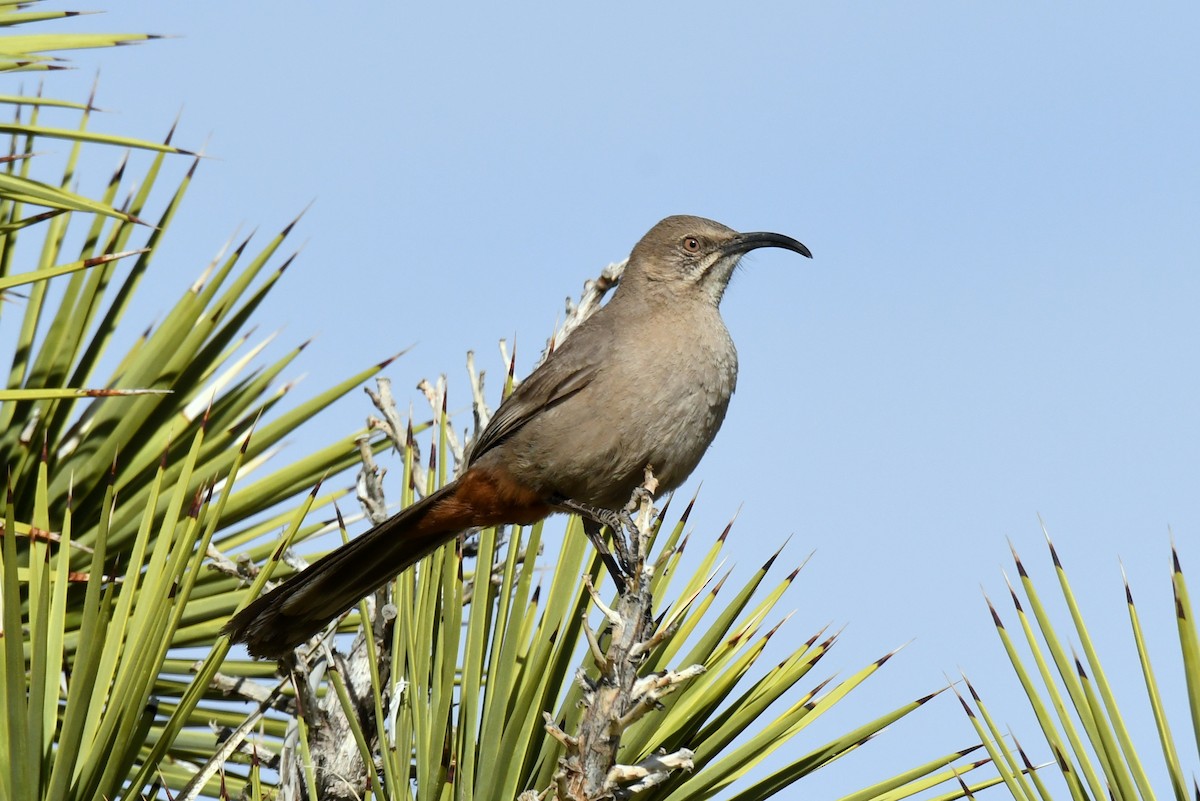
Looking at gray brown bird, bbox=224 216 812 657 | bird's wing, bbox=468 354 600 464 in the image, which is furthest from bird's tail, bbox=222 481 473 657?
bird's wing, bbox=468 354 600 464

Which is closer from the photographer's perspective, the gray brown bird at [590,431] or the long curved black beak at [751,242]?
the gray brown bird at [590,431]

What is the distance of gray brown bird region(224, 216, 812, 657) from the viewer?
3.55 meters

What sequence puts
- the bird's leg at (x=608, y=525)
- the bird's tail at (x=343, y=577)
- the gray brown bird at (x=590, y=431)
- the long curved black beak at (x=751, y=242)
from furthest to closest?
the long curved black beak at (x=751, y=242), the gray brown bird at (x=590, y=431), the bird's leg at (x=608, y=525), the bird's tail at (x=343, y=577)

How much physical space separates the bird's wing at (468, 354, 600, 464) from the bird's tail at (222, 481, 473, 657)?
478 mm

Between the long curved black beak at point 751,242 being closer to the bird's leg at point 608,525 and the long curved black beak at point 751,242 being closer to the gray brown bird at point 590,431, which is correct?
the gray brown bird at point 590,431

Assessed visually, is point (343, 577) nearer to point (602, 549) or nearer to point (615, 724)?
point (602, 549)

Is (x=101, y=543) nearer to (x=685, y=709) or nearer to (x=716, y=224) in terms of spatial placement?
(x=685, y=709)

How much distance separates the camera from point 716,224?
194 inches

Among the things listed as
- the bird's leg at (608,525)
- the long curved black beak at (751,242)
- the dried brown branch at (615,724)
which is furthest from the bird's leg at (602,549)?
the long curved black beak at (751,242)

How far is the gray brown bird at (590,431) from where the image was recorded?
3555mm

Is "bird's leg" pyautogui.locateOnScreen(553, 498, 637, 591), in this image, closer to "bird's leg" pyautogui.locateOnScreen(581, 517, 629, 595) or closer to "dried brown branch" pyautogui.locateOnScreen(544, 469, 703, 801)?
"bird's leg" pyautogui.locateOnScreen(581, 517, 629, 595)

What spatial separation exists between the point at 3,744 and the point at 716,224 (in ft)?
10.8

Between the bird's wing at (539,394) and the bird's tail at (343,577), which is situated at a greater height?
the bird's wing at (539,394)

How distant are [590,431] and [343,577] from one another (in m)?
0.95
